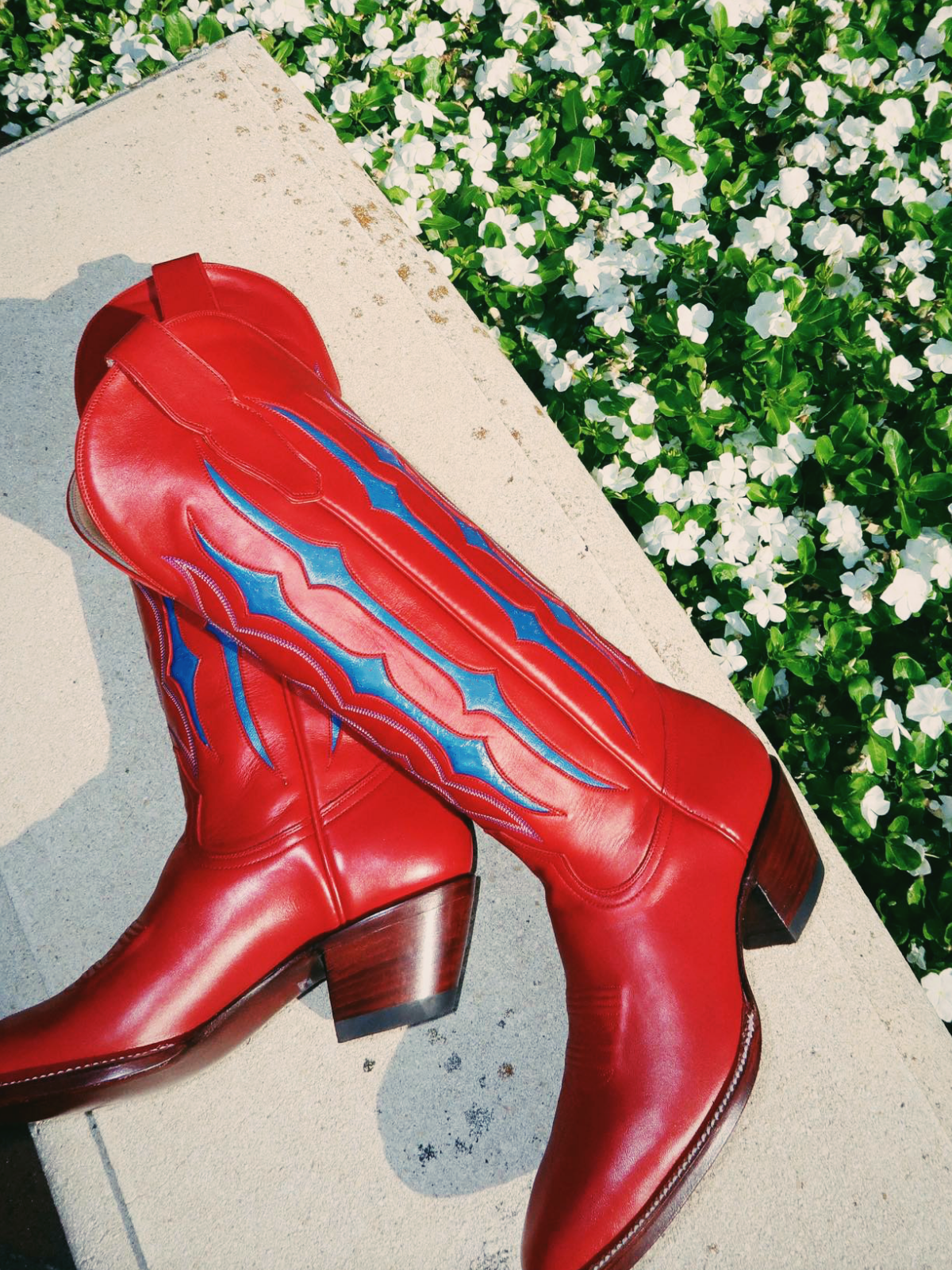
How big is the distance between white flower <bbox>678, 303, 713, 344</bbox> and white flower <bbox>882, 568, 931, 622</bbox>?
2.20 feet

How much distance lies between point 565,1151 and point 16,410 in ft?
5.82

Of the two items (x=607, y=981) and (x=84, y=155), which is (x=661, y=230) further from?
(x=607, y=981)

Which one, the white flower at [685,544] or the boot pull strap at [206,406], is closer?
the boot pull strap at [206,406]

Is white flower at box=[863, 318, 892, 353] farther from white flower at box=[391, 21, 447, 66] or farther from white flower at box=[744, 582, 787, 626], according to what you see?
white flower at box=[391, 21, 447, 66]

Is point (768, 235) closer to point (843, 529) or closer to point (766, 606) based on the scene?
point (843, 529)

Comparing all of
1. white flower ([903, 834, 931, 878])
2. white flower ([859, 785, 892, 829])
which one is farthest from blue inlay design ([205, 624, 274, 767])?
white flower ([903, 834, 931, 878])

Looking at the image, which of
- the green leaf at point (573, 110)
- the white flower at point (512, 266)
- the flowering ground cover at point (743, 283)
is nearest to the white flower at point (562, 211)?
the flowering ground cover at point (743, 283)

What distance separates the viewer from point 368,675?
1146 millimetres

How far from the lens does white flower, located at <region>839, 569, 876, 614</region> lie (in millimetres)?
1756

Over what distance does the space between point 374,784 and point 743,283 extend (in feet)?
4.63

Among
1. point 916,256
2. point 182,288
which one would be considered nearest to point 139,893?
point 182,288

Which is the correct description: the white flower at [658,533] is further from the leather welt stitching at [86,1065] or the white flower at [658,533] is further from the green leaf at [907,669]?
the leather welt stitching at [86,1065]

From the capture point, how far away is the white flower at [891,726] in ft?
5.50

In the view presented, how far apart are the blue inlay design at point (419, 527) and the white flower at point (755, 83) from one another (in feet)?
5.12
